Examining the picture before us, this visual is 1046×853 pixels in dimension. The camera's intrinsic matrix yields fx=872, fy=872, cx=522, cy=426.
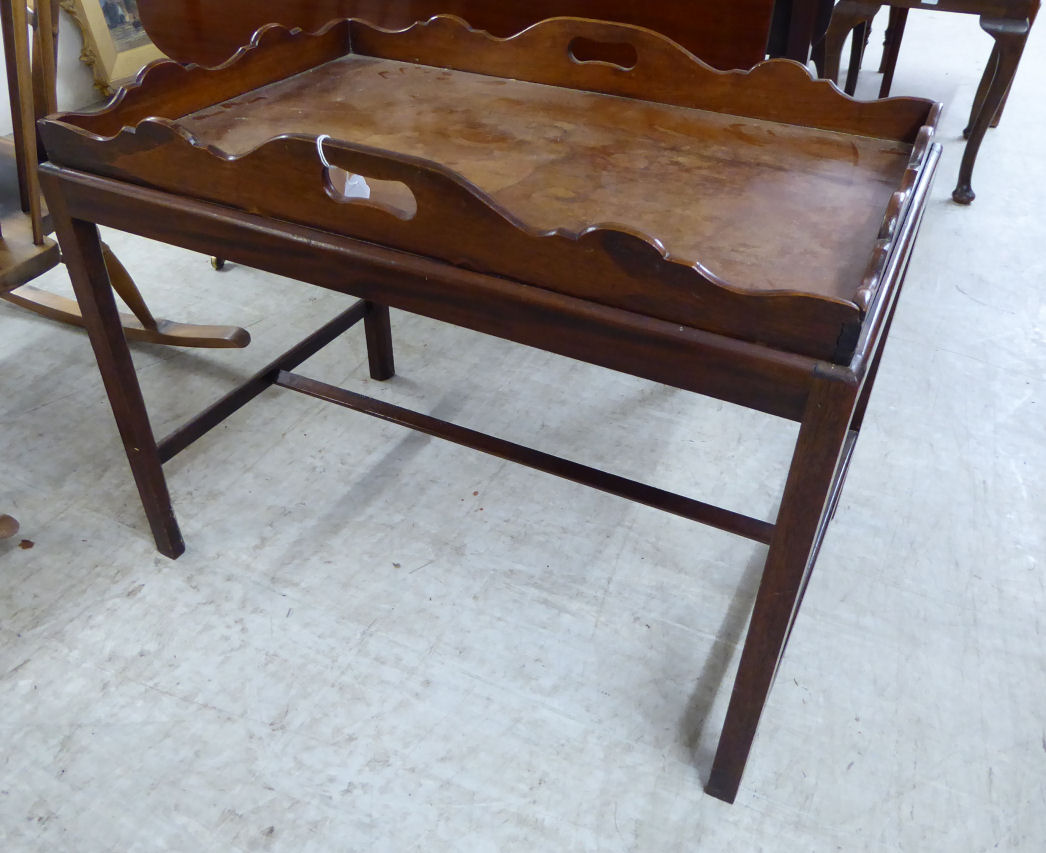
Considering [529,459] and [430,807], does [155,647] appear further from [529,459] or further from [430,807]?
[529,459]

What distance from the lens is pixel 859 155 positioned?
120 cm

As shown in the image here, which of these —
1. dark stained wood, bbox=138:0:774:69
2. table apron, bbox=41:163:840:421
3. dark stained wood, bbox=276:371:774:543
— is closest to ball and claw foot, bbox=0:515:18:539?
dark stained wood, bbox=276:371:774:543

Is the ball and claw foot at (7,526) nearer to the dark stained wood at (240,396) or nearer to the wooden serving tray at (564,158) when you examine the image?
the dark stained wood at (240,396)

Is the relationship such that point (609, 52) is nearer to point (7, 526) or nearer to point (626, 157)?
point (626, 157)

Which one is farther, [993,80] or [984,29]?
[993,80]

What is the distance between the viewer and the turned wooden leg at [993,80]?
8.48 feet

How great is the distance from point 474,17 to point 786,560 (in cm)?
153

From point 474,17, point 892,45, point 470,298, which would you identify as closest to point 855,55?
point 892,45

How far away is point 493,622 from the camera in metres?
1.42

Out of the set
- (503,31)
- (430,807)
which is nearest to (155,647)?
(430,807)

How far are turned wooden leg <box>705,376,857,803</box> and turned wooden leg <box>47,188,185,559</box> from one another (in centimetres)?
94

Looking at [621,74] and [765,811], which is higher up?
[621,74]

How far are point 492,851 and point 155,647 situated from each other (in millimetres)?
617

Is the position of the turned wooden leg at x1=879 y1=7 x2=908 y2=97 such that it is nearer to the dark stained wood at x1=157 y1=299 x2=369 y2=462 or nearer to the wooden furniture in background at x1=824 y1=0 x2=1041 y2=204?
the wooden furniture in background at x1=824 y1=0 x2=1041 y2=204
